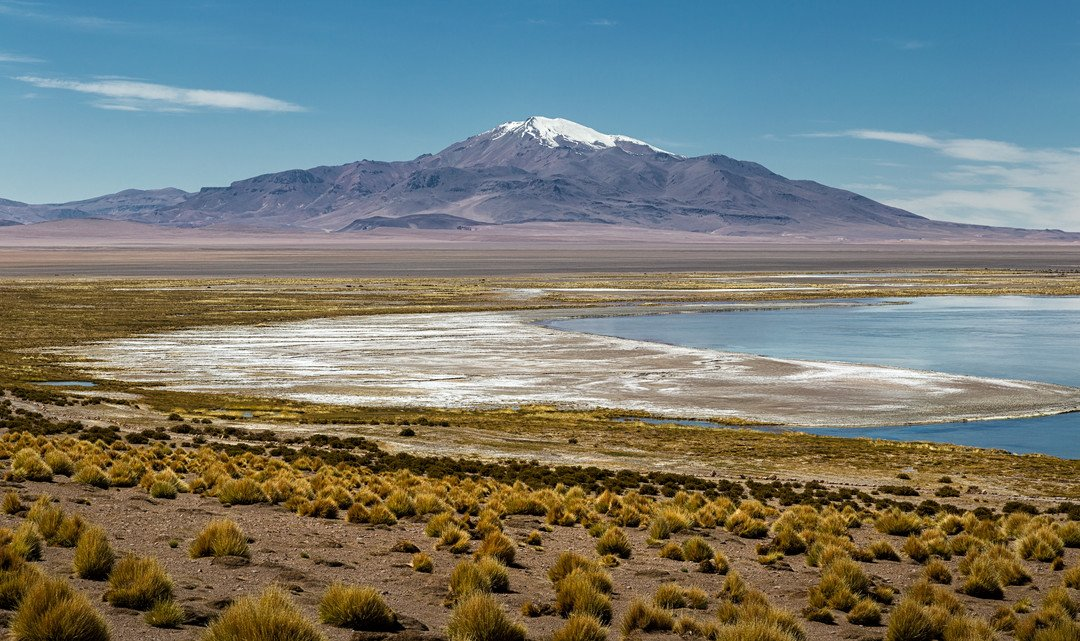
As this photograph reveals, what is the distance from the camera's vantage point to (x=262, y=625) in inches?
356

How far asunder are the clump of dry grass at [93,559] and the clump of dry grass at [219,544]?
1.40 metres

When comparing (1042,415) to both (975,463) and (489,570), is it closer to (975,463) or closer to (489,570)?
(975,463)

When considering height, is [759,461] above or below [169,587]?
below

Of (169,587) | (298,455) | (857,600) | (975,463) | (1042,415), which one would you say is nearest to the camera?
(169,587)

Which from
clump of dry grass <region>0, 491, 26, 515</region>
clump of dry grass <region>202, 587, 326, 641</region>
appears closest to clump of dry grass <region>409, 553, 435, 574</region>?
clump of dry grass <region>202, 587, 326, 641</region>

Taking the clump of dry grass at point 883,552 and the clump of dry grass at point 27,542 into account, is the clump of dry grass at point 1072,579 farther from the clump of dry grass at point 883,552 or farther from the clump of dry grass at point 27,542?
the clump of dry grass at point 27,542

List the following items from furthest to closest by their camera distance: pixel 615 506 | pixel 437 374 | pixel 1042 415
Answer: pixel 437 374
pixel 1042 415
pixel 615 506

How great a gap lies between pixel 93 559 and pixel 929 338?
54812 mm

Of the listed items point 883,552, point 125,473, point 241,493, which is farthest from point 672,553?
point 125,473

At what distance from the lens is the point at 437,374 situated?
44844mm

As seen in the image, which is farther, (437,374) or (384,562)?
(437,374)

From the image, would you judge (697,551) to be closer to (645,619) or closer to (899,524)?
(645,619)

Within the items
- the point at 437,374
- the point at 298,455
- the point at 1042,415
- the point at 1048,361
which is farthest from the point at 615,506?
the point at 1048,361

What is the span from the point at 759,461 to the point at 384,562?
1526cm
